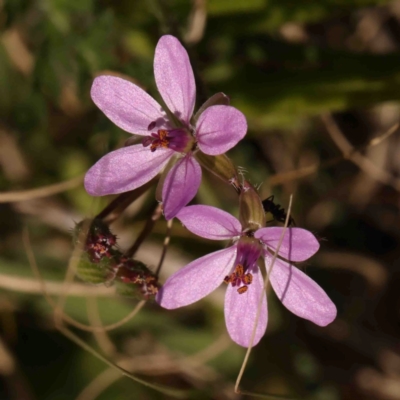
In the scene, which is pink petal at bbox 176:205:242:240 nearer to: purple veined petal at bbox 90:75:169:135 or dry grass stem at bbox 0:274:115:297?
purple veined petal at bbox 90:75:169:135

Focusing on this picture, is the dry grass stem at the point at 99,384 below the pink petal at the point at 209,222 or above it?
below

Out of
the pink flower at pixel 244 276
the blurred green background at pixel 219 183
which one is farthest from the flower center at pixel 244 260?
the blurred green background at pixel 219 183

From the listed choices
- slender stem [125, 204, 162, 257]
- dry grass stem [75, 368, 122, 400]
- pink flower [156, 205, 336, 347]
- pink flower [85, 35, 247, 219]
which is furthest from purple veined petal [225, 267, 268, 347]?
dry grass stem [75, 368, 122, 400]

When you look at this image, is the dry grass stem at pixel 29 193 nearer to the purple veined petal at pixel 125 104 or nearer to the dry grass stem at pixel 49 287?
the dry grass stem at pixel 49 287

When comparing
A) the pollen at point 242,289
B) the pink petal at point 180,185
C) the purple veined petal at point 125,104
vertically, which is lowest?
the pollen at point 242,289

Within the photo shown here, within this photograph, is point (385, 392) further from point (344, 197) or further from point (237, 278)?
point (237, 278)

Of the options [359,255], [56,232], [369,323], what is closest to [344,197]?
[359,255]

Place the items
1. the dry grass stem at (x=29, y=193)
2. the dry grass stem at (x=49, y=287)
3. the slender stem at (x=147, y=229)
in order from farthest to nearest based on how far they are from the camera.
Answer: the dry grass stem at (x=49, y=287) < the dry grass stem at (x=29, y=193) < the slender stem at (x=147, y=229)
